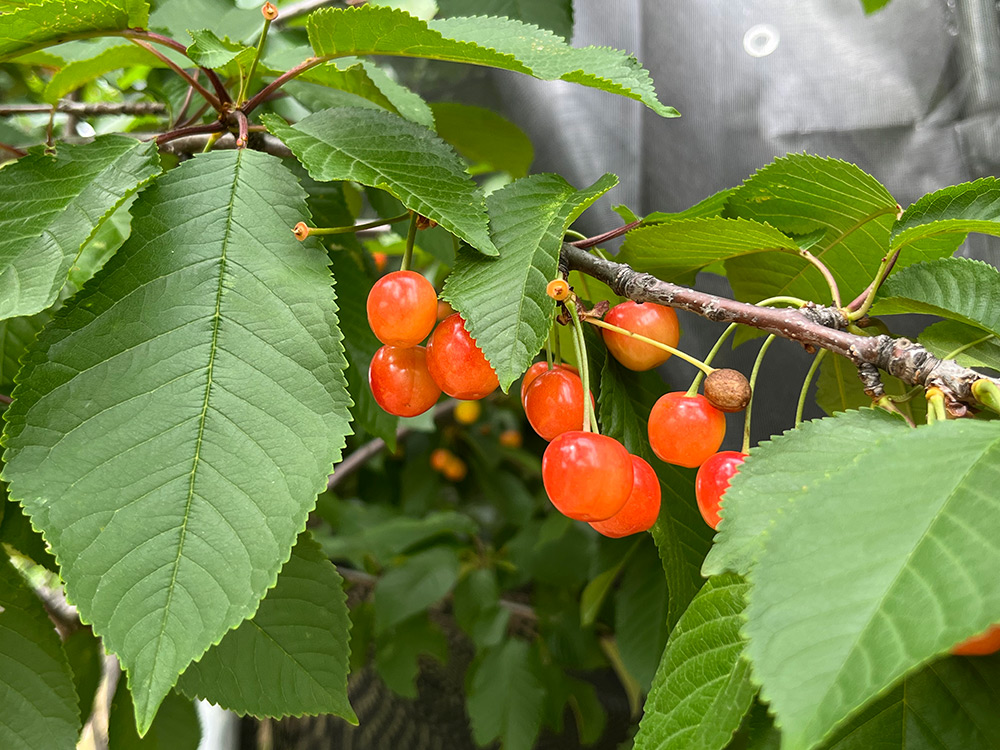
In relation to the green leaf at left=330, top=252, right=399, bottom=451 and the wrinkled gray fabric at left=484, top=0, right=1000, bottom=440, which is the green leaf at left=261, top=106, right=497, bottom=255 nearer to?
the green leaf at left=330, top=252, right=399, bottom=451

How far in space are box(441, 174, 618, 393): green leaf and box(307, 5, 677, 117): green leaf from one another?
0.22 ft

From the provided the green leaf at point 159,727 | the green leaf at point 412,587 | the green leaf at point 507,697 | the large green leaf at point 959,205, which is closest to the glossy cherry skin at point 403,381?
the large green leaf at point 959,205

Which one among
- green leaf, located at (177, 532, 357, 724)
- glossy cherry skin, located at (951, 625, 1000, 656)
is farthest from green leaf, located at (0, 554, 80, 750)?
glossy cherry skin, located at (951, 625, 1000, 656)

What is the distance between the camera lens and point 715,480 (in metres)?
0.43

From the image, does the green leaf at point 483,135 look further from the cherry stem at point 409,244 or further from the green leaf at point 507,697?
the green leaf at point 507,697

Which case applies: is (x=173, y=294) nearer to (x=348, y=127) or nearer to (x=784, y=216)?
(x=348, y=127)

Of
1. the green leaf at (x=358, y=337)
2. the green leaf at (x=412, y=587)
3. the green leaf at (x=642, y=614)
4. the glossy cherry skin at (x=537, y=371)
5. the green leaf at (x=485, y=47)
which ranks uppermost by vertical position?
the green leaf at (x=485, y=47)

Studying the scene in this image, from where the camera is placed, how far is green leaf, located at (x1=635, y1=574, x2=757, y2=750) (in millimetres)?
374

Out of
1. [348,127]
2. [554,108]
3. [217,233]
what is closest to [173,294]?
[217,233]

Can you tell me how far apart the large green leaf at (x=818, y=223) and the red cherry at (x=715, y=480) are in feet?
0.63

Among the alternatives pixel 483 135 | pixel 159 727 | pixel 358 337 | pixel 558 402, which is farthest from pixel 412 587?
pixel 558 402

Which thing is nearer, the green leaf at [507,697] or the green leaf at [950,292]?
the green leaf at [950,292]

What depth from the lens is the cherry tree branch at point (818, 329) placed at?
389 millimetres

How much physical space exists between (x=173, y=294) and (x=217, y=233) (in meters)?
0.05
